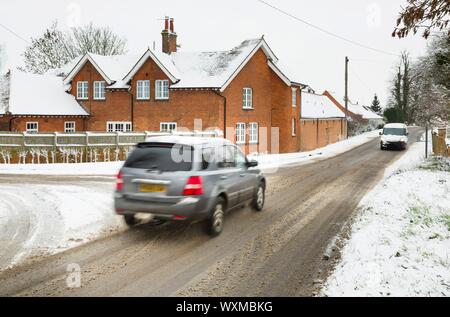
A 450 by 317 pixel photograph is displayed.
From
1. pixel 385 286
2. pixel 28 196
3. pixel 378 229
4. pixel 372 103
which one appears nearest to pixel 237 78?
pixel 28 196

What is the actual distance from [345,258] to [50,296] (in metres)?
4.38

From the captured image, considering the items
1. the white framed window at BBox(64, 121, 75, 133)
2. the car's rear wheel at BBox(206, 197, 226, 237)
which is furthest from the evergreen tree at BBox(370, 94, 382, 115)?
the car's rear wheel at BBox(206, 197, 226, 237)

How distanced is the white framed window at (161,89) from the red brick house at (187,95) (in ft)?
0.23

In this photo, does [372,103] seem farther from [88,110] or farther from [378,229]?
[378,229]

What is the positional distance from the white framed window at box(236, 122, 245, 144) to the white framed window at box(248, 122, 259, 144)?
1.87 feet

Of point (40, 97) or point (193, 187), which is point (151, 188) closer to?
point (193, 187)

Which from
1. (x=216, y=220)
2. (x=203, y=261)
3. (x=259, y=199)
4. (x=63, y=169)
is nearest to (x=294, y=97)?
(x=63, y=169)

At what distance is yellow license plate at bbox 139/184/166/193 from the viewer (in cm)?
770

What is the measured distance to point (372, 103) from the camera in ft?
379

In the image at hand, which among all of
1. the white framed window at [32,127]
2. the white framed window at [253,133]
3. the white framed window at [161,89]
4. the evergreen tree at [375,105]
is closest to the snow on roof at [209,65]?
the white framed window at [161,89]

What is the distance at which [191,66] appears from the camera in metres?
31.4

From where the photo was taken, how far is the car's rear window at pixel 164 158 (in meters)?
7.81

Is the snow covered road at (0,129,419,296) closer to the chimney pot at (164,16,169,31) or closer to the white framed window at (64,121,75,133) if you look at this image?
the white framed window at (64,121,75,133)

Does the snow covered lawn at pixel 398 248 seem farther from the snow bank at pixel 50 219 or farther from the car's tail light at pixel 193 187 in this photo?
the snow bank at pixel 50 219
